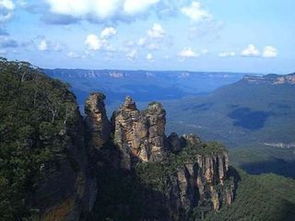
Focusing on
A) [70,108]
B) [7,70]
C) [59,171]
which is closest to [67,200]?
[59,171]

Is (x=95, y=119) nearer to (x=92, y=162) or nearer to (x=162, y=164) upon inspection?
(x=92, y=162)

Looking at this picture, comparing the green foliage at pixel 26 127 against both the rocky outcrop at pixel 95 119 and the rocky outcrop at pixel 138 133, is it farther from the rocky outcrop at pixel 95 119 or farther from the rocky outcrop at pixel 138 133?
the rocky outcrop at pixel 138 133

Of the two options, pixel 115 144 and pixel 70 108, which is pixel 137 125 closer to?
pixel 115 144

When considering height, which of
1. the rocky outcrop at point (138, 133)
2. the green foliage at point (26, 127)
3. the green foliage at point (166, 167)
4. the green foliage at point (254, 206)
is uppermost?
the green foliage at point (26, 127)

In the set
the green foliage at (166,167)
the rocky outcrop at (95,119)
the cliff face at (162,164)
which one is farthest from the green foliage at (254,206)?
the rocky outcrop at (95,119)

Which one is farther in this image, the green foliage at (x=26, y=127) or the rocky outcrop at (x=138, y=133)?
the rocky outcrop at (x=138, y=133)

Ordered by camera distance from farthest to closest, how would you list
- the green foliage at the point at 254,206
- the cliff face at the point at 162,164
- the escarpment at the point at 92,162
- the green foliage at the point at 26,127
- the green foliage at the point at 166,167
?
the green foliage at the point at 254,206, the green foliage at the point at 166,167, the cliff face at the point at 162,164, the escarpment at the point at 92,162, the green foliage at the point at 26,127

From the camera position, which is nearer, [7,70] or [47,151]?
[47,151]
